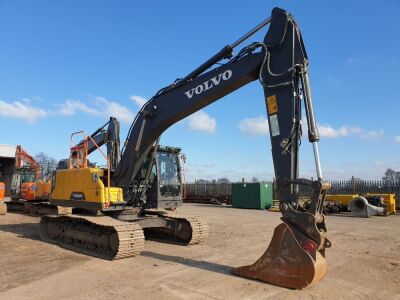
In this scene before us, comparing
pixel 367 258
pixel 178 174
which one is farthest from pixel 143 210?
pixel 367 258

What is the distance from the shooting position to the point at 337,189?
90.2ft

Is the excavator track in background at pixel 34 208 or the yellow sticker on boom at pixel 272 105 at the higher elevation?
the yellow sticker on boom at pixel 272 105

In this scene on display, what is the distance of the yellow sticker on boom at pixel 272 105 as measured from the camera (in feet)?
23.7

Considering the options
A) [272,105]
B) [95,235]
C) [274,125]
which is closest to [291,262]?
[274,125]

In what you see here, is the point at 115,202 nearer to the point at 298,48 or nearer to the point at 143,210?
the point at 143,210

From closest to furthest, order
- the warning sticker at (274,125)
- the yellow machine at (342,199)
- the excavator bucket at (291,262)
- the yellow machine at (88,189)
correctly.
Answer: the excavator bucket at (291,262) < the warning sticker at (274,125) < the yellow machine at (88,189) < the yellow machine at (342,199)

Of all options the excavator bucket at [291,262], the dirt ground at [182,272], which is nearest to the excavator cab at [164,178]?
the dirt ground at [182,272]

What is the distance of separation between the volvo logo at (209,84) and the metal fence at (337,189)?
19.2 m

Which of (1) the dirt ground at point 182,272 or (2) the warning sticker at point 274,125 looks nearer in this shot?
(1) the dirt ground at point 182,272

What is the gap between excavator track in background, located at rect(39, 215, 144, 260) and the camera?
28.2ft

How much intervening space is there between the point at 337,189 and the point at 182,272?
22.4 metres

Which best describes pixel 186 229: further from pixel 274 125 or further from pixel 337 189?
pixel 337 189

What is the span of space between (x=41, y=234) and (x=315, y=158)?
8437mm

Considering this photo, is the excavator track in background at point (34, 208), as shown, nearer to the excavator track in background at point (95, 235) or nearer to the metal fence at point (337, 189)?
the excavator track in background at point (95, 235)
